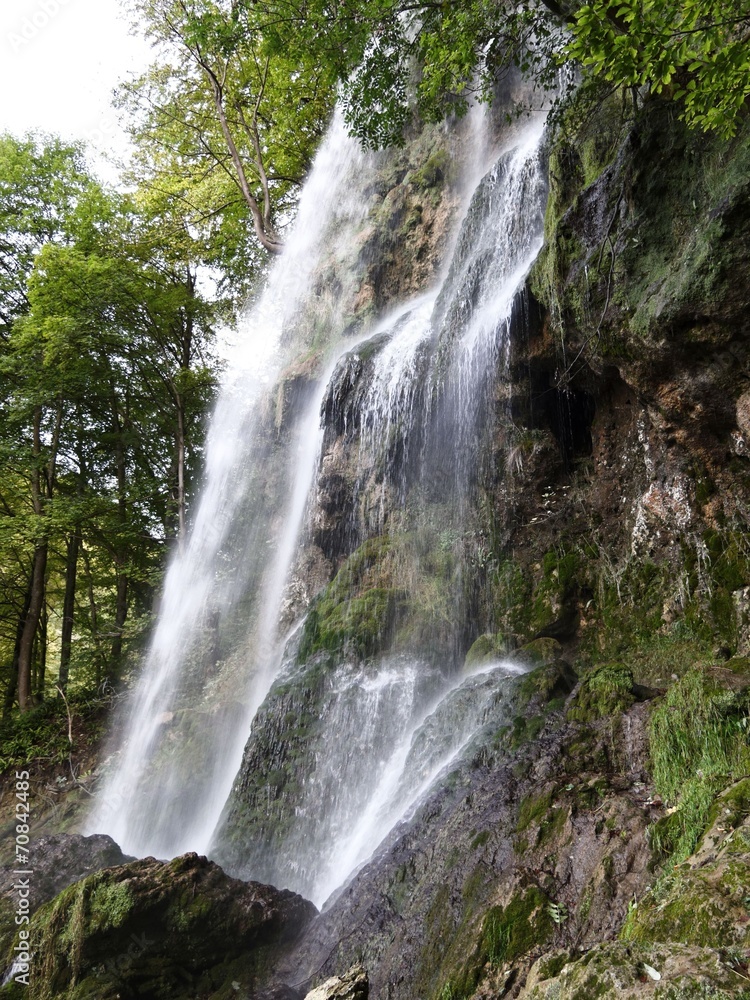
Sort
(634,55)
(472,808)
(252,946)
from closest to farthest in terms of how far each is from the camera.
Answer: (634,55) → (472,808) → (252,946)

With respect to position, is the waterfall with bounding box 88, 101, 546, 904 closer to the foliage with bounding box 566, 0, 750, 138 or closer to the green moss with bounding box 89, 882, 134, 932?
Result: the green moss with bounding box 89, 882, 134, 932

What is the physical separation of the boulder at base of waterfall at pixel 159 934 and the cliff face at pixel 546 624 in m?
0.38

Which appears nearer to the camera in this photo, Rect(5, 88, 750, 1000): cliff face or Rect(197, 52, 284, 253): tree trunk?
Rect(5, 88, 750, 1000): cliff face

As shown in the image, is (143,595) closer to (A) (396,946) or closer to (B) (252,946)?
(B) (252,946)

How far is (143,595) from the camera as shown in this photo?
15.5 m

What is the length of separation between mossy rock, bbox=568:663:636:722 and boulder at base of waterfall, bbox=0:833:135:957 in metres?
4.87

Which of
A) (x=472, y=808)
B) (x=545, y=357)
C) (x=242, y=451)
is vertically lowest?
(x=472, y=808)

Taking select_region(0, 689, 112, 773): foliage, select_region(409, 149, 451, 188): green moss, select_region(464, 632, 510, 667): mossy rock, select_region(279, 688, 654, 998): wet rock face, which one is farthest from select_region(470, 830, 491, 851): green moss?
select_region(409, 149, 451, 188): green moss

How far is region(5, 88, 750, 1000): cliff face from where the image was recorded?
3258 mm

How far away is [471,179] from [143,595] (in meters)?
12.7

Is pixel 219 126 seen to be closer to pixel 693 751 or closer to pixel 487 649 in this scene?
pixel 487 649

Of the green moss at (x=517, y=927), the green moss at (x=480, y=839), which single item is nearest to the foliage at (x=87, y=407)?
the green moss at (x=480, y=839)

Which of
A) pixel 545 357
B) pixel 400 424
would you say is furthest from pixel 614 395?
pixel 400 424

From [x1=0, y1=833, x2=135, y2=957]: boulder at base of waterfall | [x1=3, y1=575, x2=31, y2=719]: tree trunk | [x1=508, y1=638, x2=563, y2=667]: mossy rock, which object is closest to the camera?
[x1=0, y1=833, x2=135, y2=957]: boulder at base of waterfall
